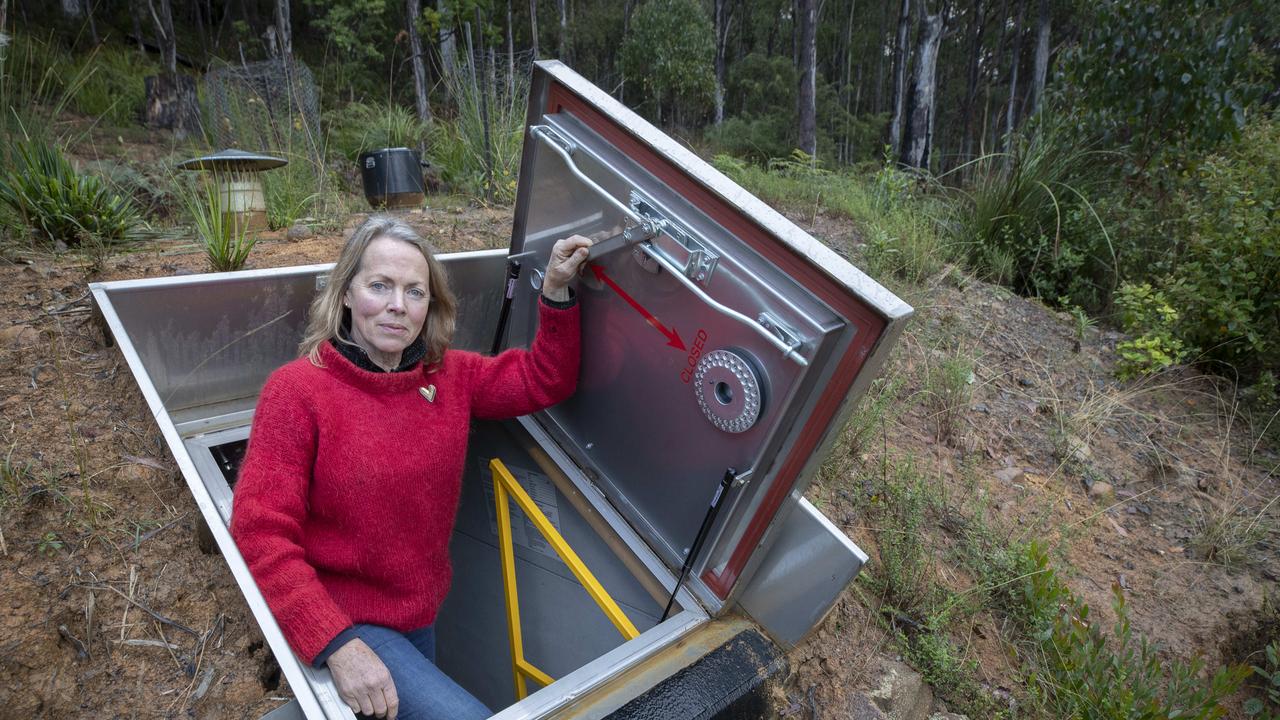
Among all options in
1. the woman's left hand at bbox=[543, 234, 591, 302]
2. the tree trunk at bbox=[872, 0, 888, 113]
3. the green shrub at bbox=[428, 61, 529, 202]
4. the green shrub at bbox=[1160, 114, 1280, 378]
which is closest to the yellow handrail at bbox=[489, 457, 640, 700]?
the woman's left hand at bbox=[543, 234, 591, 302]

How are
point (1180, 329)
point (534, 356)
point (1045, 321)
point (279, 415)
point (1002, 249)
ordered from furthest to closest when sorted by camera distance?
1. point (1002, 249)
2. point (1045, 321)
3. point (1180, 329)
4. point (534, 356)
5. point (279, 415)

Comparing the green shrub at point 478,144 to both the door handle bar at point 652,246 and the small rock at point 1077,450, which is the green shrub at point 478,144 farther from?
the small rock at point 1077,450

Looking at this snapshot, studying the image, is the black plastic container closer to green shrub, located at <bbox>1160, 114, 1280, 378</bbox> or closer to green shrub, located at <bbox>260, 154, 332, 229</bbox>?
green shrub, located at <bbox>260, 154, 332, 229</bbox>

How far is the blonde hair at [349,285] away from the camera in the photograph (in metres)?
1.66

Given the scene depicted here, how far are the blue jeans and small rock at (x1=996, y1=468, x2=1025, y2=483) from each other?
7.58 feet

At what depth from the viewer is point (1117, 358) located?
3.85 metres

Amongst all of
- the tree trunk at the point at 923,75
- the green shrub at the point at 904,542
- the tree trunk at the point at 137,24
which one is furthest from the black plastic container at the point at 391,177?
the tree trunk at the point at 137,24

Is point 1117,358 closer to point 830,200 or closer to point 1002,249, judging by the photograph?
point 1002,249

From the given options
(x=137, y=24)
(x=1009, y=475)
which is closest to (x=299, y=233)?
(x=1009, y=475)

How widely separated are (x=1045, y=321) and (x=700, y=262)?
3.62m

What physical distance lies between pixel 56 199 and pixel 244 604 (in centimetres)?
209

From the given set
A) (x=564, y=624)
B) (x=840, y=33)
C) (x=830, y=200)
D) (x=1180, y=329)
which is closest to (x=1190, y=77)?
(x=1180, y=329)

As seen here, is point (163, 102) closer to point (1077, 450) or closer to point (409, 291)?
point (409, 291)

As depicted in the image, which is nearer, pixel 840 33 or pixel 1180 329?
pixel 1180 329
